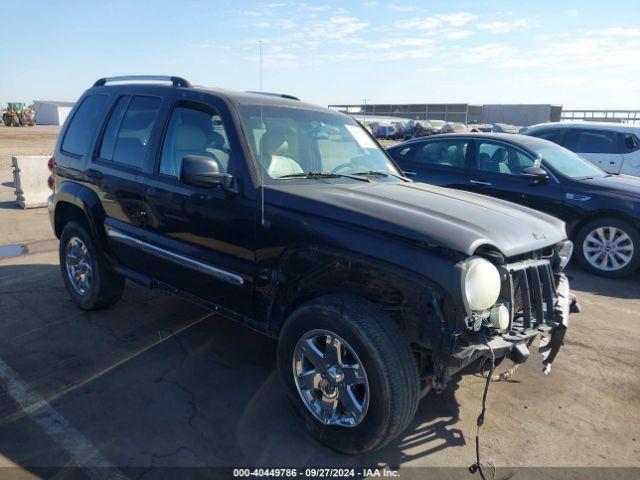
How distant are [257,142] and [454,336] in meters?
1.84

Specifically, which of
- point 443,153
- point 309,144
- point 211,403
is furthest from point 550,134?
point 211,403

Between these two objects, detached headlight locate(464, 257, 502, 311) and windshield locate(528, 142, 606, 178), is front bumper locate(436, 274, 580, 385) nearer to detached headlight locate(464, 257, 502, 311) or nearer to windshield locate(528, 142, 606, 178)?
detached headlight locate(464, 257, 502, 311)

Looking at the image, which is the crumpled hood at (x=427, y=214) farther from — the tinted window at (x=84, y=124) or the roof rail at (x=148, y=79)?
the tinted window at (x=84, y=124)

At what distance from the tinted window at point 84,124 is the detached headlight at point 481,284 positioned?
142 inches

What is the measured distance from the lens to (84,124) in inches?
188

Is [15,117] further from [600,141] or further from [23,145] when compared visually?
[600,141]

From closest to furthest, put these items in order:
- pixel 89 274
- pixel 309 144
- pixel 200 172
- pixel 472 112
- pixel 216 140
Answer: pixel 200 172 → pixel 216 140 → pixel 309 144 → pixel 89 274 → pixel 472 112

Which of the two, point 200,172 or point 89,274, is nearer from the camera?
point 200,172

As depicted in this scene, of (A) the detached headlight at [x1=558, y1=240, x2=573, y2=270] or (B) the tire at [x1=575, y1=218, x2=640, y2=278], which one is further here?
(B) the tire at [x1=575, y1=218, x2=640, y2=278]

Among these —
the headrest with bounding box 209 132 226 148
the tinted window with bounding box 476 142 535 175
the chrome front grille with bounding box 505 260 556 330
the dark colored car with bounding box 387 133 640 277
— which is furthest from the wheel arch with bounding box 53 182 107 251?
the tinted window with bounding box 476 142 535 175

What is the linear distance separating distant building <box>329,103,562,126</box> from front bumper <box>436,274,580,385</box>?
45.1 meters

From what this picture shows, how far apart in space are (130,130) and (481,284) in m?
3.12

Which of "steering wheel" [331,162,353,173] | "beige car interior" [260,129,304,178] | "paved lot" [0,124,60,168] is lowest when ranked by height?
"paved lot" [0,124,60,168]

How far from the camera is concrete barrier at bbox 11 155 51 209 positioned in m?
9.32
